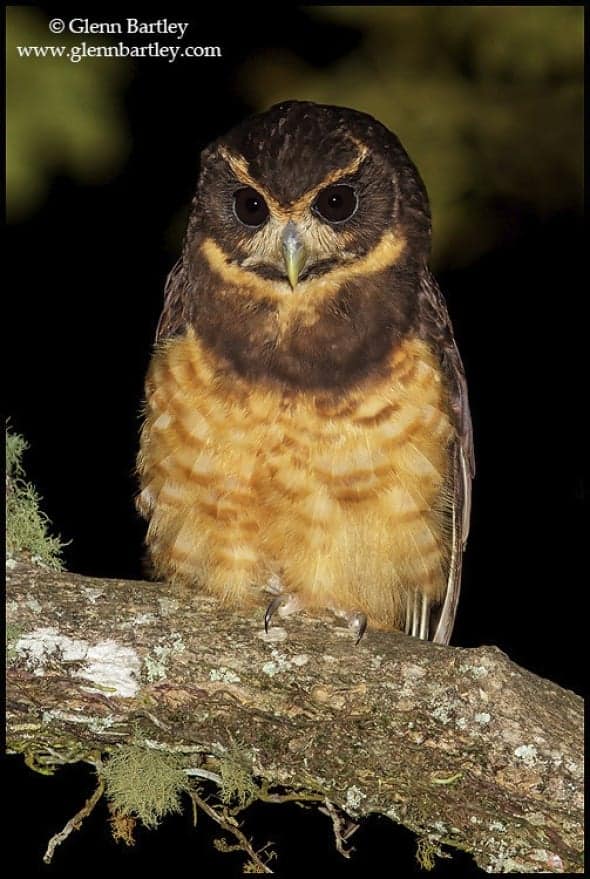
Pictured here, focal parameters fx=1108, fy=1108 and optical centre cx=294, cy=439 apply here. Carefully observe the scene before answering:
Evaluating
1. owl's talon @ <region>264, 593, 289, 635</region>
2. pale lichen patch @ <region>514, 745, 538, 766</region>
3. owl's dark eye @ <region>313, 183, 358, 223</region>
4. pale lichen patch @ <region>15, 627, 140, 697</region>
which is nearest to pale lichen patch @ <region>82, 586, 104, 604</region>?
pale lichen patch @ <region>15, 627, 140, 697</region>

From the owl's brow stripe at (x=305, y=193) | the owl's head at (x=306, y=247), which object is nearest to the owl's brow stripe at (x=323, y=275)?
the owl's head at (x=306, y=247)

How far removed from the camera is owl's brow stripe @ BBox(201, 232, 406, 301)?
3773 mm

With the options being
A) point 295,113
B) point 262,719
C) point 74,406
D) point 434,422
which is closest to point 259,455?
point 434,422

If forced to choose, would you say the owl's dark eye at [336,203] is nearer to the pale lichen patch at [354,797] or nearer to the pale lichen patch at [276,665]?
the pale lichen patch at [276,665]

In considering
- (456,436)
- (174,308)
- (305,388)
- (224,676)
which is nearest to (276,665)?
(224,676)

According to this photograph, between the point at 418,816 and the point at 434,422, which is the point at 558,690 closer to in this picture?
the point at 418,816

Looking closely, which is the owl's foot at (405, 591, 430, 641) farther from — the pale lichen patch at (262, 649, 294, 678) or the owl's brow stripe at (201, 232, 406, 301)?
the owl's brow stripe at (201, 232, 406, 301)

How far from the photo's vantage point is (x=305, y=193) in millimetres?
3533

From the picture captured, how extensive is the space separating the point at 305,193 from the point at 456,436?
1041mm

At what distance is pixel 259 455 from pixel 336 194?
90 centimetres

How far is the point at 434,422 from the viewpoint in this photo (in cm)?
371

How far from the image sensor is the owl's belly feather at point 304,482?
11.7 ft

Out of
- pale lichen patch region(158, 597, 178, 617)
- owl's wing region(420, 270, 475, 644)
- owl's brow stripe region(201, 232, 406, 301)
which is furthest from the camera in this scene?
owl's wing region(420, 270, 475, 644)

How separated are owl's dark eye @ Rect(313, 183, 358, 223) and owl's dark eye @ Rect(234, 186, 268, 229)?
18 cm
